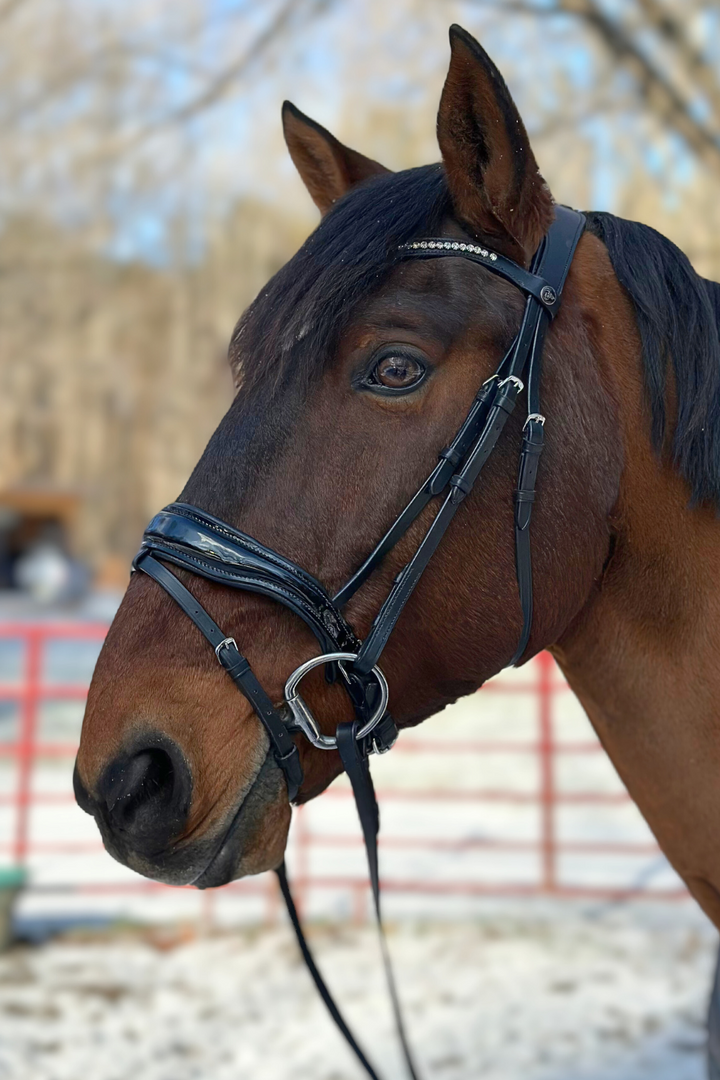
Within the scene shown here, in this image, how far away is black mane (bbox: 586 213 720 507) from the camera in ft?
5.06

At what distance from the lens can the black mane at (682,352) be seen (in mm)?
1541

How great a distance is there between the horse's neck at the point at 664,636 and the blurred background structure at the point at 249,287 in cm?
295

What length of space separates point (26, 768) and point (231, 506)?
470 cm

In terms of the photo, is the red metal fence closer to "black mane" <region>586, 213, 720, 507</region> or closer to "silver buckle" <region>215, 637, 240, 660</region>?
"black mane" <region>586, 213, 720, 507</region>

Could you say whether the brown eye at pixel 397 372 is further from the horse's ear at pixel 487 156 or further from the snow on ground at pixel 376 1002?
the snow on ground at pixel 376 1002

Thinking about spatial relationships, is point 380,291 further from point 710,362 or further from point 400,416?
point 710,362

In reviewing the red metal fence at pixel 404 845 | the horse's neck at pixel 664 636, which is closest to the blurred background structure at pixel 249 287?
the red metal fence at pixel 404 845

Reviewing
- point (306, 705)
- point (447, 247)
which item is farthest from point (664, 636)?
point (447, 247)

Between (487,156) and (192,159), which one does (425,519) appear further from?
(192,159)

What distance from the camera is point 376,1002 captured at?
4516 millimetres

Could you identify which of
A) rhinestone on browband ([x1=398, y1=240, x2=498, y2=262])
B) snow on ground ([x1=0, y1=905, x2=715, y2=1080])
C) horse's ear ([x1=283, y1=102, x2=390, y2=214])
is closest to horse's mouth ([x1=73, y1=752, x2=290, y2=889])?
rhinestone on browband ([x1=398, y1=240, x2=498, y2=262])

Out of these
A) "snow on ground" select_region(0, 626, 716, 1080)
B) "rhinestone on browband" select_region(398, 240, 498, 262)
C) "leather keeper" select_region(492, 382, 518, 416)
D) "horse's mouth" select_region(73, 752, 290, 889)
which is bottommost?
"snow on ground" select_region(0, 626, 716, 1080)

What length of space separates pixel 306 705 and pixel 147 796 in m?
0.27

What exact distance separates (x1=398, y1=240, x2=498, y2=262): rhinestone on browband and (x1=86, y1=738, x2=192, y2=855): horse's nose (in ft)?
2.91
